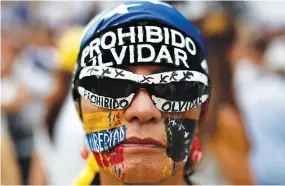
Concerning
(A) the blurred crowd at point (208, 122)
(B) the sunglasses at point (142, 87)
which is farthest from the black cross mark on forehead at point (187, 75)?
(A) the blurred crowd at point (208, 122)

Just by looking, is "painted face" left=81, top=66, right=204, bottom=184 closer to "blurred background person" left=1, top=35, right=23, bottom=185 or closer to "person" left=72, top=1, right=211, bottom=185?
"person" left=72, top=1, right=211, bottom=185

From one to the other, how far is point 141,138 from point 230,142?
2.02m

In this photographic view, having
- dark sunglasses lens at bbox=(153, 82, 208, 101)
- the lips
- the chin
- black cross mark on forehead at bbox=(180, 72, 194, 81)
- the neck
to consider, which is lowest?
the neck

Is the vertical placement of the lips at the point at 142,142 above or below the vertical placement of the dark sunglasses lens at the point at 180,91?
below

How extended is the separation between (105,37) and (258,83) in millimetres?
2805

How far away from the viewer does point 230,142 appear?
395cm

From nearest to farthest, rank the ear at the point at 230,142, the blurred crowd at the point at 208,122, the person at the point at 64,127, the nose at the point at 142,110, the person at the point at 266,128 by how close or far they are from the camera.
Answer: the nose at the point at 142,110 < the person at the point at 64,127 < the blurred crowd at the point at 208,122 < the ear at the point at 230,142 < the person at the point at 266,128

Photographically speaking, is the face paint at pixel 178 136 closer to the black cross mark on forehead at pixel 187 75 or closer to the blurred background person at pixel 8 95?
the black cross mark on forehead at pixel 187 75

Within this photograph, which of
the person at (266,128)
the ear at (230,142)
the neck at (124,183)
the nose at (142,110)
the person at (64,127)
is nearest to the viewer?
the nose at (142,110)

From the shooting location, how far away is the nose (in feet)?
6.57

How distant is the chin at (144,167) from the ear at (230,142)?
1.87 metres

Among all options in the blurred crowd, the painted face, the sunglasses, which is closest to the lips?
the painted face

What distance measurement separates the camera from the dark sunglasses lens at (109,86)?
2.04 metres

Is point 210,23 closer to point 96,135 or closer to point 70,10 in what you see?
point 96,135
